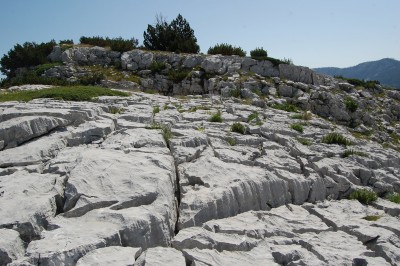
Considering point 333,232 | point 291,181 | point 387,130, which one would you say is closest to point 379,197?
point 291,181

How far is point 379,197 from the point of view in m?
13.9

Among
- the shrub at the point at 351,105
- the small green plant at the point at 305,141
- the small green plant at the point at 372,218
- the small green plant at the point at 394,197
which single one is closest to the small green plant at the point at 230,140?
the small green plant at the point at 305,141

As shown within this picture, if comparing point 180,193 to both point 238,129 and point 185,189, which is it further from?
point 238,129

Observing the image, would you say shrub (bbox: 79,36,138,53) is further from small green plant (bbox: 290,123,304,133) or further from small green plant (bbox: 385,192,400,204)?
small green plant (bbox: 385,192,400,204)

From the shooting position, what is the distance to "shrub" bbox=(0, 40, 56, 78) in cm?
4353

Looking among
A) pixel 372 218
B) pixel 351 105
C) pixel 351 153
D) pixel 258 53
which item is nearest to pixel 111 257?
pixel 372 218

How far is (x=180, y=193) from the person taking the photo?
10977 millimetres

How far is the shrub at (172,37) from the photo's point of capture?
153ft

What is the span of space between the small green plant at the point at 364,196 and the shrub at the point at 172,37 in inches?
1433

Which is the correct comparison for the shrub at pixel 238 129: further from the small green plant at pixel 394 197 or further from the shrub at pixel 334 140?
the small green plant at pixel 394 197

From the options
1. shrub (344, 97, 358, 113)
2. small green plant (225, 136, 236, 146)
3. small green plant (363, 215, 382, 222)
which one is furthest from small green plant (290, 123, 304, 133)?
shrub (344, 97, 358, 113)

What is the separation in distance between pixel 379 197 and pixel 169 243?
9855 mm

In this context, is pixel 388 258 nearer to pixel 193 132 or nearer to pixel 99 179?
pixel 99 179

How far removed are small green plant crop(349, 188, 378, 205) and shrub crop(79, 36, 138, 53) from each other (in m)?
37.1
